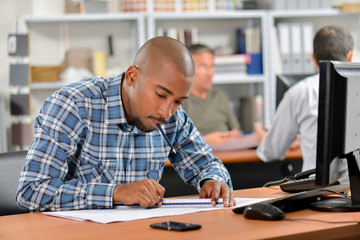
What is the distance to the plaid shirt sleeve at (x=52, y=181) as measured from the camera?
154cm

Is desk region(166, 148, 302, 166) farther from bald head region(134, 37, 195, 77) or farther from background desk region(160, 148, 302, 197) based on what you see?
bald head region(134, 37, 195, 77)

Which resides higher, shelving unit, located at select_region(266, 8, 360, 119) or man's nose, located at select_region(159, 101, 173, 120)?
shelving unit, located at select_region(266, 8, 360, 119)

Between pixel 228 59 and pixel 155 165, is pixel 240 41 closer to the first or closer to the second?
pixel 228 59

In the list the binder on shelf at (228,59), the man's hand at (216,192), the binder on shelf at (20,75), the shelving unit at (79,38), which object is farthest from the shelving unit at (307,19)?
the man's hand at (216,192)

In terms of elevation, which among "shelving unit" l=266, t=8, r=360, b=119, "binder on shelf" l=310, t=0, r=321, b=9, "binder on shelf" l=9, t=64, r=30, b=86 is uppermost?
"binder on shelf" l=310, t=0, r=321, b=9

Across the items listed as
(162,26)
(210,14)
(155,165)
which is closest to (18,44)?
(162,26)

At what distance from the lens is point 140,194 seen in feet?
4.89

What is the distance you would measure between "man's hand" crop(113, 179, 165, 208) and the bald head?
1.06 ft

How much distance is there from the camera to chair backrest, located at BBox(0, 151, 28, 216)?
1.80 meters

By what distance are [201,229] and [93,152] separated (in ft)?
1.78

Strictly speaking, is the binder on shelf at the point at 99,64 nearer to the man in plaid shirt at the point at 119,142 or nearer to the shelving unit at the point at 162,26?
the shelving unit at the point at 162,26

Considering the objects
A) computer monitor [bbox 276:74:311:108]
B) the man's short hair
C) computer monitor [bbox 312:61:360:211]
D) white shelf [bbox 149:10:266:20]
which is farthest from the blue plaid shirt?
white shelf [bbox 149:10:266:20]

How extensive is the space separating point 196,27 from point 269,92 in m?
0.86

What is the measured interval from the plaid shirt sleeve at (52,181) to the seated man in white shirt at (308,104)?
133 centimetres
